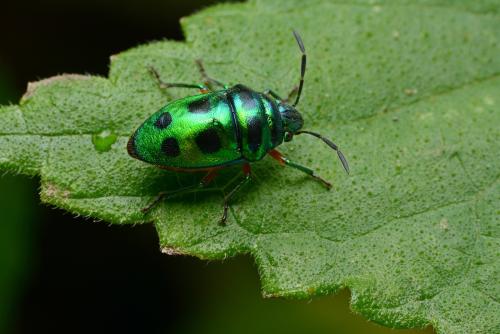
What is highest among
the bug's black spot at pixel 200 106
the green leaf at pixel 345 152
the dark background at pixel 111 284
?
the bug's black spot at pixel 200 106

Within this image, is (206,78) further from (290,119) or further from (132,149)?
(132,149)

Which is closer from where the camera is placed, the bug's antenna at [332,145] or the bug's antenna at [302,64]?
the bug's antenna at [332,145]

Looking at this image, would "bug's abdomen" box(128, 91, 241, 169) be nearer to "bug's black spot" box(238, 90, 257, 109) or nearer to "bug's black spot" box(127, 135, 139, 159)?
"bug's black spot" box(127, 135, 139, 159)

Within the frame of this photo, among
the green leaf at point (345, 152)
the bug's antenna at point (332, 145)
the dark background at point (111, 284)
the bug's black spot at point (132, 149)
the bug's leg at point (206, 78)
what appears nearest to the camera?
the bug's black spot at point (132, 149)

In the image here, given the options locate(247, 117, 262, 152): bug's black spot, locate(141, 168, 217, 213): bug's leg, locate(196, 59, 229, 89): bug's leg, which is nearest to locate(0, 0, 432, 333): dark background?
locate(196, 59, 229, 89): bug's leg

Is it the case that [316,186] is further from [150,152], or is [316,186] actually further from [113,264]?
[113,264]

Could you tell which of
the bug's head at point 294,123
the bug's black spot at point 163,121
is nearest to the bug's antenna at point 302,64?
the bug's head at point 294,123

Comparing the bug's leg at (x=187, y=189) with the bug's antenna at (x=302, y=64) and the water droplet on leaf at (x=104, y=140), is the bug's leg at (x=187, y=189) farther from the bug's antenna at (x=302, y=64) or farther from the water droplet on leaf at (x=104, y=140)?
the bug's antenna at (x=302, y=64)

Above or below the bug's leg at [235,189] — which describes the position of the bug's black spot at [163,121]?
above
